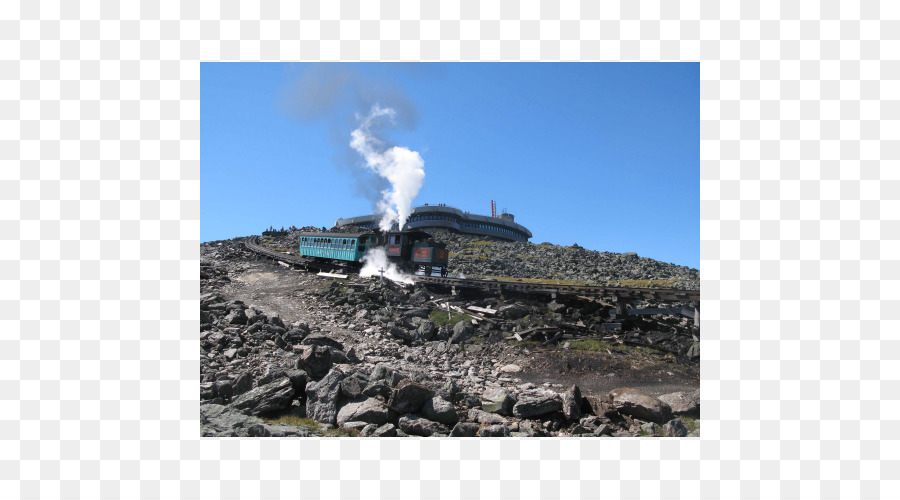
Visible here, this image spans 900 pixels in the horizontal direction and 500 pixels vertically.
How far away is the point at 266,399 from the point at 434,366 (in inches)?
288

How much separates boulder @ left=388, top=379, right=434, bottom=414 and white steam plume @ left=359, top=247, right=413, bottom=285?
71.8 ft

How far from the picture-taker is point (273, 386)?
1175cm

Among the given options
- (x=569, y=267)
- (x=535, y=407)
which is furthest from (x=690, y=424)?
(x=569, y=267)

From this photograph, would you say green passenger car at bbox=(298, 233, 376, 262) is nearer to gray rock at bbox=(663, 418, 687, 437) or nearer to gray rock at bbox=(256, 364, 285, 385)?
gray rock at bbox=(256, 364, 285, 385)

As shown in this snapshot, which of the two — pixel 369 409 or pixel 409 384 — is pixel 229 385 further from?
pixel 409 384

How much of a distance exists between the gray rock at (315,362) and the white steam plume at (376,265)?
18.9 m

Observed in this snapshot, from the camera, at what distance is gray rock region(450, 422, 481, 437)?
9844 millimetres

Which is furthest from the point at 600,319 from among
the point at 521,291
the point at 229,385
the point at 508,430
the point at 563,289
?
the point at 229,385

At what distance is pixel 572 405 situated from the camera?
1116 cm

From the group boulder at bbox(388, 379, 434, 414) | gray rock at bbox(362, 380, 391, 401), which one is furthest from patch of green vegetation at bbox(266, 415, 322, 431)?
boulder at bbox(388, 379, 434, 414)

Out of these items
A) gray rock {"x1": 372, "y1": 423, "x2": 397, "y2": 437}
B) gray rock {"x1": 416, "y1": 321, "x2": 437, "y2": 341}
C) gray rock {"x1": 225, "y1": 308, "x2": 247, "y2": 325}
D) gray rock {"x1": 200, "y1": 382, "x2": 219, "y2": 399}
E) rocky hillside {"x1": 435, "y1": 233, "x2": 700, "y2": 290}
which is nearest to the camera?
gray rock {"x1": 372, "y1": 423, "x2": 397, "y2": 437}

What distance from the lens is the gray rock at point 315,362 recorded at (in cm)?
1330

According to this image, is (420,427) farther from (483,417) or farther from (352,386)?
(352,386)

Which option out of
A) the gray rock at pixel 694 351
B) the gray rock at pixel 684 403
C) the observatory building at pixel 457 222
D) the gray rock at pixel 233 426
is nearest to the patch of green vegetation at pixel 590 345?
the gray rock at pixel 694 351
